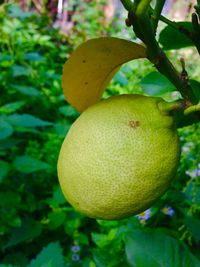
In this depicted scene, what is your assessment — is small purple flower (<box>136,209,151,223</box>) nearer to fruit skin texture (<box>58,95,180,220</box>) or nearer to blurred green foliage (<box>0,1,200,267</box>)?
blurred green foliage (<box>0,1,200,267</box>)

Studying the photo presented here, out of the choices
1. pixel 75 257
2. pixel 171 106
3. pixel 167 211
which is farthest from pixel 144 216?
pixel 171 106

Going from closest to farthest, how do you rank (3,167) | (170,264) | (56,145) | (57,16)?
(170,264) < (3,167) < (56,145) < (57,16)

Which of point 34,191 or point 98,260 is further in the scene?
point 34,191

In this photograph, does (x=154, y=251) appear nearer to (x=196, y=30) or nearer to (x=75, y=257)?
(x=196, y=30)

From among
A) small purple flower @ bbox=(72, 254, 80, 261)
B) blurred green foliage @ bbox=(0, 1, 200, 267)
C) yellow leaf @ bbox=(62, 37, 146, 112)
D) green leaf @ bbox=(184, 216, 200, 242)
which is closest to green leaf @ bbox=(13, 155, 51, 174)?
blurred green foliage @ bbox=(0, 1, 200, 267)

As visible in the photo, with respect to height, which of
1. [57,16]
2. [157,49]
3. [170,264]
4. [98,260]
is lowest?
[57,16]

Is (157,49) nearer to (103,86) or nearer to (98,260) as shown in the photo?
(103,86)

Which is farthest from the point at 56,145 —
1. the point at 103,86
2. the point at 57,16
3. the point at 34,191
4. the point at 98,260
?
the point at 57,16
